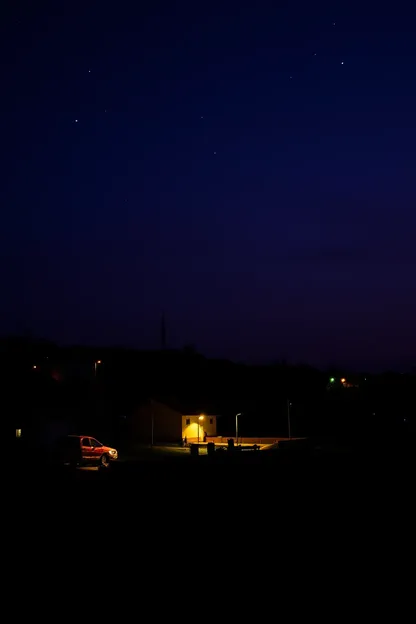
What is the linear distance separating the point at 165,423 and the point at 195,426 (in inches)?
113

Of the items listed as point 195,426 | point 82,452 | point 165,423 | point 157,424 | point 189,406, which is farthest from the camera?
point 189,406

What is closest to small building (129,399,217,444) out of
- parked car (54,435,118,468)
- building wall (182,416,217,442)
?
building wall (182,416,217,442)

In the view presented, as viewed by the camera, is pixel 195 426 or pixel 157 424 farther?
pixel 195 426

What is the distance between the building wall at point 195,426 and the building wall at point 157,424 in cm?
70

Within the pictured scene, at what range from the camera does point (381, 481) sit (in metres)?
16.0

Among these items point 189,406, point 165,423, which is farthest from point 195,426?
point 165,423

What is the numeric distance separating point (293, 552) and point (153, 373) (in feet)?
351

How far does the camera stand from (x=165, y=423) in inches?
2330

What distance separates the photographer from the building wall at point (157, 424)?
5881 centimetres

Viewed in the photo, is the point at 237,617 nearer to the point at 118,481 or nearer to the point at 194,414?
the point at 118,481

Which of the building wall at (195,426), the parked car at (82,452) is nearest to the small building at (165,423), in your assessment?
the building wall at (195,426)

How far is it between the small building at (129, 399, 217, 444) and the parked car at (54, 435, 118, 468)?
26.9 meters

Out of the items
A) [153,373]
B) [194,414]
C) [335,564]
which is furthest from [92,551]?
[153,373]

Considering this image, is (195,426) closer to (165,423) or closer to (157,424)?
(165,423)
